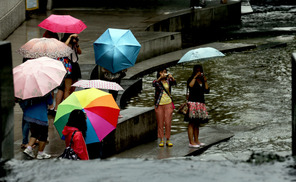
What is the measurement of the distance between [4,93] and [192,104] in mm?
5294

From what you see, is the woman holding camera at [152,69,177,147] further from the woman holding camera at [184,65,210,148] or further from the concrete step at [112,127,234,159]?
the woman holding camera at [184,65,210,148]

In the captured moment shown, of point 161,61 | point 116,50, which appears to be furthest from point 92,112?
point 161,61

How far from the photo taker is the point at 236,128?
1041 cm

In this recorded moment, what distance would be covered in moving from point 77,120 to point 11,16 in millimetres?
13611

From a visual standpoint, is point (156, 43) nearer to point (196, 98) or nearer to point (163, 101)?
point (163, 101)

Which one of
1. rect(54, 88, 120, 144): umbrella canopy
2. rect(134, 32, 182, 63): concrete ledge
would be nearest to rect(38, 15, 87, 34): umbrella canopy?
rect(54, 88, 120, 144): umbrella canopy

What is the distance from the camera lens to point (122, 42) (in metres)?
9.47

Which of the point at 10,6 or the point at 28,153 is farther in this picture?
the point at 10,6

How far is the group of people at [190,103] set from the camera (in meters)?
8.82

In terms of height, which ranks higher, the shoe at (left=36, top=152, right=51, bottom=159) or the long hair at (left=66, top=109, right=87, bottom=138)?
the long hair at (left=66, top=109, right=87, bottom=138)

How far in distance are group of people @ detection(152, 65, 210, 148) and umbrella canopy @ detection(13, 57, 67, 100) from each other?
2.27m

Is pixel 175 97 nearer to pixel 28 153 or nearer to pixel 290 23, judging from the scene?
pixel 28 153

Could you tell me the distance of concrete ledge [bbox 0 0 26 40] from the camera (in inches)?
702

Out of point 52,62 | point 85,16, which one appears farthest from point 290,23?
point 52,62
